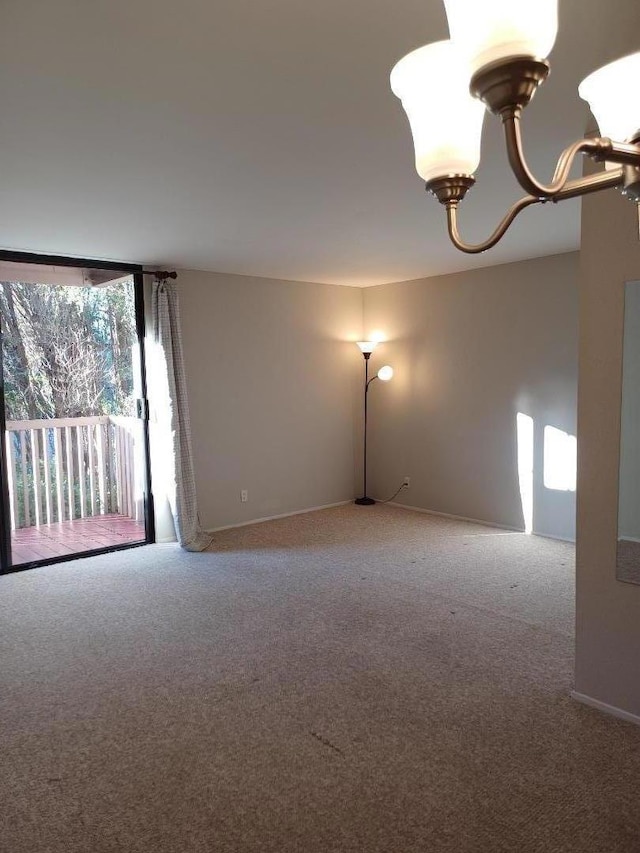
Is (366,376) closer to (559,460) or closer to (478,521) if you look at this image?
(478,521)

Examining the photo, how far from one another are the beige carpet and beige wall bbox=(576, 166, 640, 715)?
0.25 metres

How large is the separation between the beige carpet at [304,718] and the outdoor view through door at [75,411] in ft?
4.26

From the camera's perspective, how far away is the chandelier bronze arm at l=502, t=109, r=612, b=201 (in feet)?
2.64

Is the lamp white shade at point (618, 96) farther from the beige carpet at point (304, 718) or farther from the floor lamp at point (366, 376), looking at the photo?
the floor lamp at point (366, 376)

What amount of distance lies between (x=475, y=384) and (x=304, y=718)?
373 centimetres

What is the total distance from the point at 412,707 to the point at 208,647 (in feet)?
3.81

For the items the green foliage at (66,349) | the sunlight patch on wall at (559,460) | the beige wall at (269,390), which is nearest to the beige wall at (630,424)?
the sunlight patch on wall at (559,460)

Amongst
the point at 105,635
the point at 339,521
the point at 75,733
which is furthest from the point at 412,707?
the point at 339,521

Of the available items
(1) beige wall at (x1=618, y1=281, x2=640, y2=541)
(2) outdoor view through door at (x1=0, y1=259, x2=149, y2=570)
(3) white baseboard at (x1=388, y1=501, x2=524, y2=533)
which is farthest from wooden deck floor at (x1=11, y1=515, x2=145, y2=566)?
(1) beige wall at (x1=618, y1=281, x2=640, y2=541)

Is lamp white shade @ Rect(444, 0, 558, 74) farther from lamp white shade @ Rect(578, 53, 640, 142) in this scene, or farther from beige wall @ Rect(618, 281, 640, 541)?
beige wall @ Rect(618, 281, 640, 541)

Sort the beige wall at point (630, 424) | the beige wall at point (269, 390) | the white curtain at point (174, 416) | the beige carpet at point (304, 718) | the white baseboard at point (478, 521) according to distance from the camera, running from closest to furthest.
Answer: the beige carpet at point (304, 718) < the beige wall at point (630, 424) < the white curtain at point (174, 416) < the white baseboard at point (478, 521) < the beige wall at point (269, 390)

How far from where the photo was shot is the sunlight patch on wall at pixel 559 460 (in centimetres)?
489

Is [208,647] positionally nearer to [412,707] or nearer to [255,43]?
[412,707]

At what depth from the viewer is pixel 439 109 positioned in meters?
1.04
